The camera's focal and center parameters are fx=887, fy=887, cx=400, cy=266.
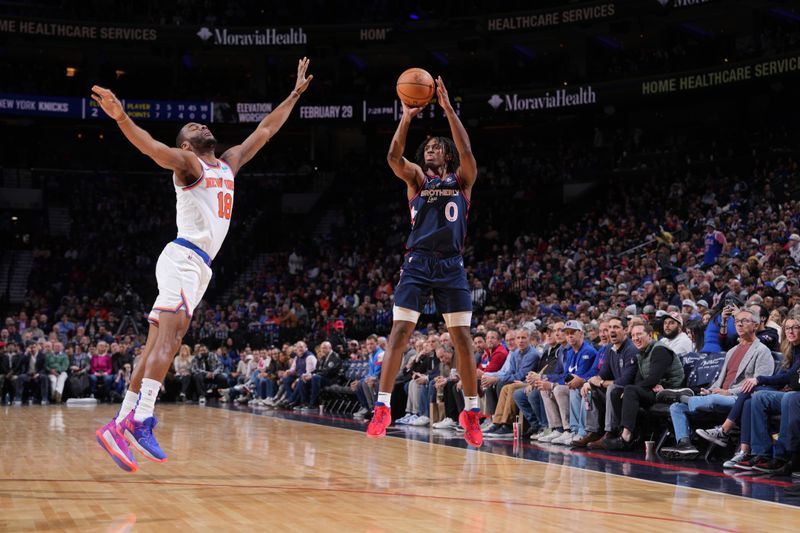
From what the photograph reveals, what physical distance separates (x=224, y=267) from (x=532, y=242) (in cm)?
1018

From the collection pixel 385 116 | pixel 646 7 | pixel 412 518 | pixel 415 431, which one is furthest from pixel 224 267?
pixel 412 518

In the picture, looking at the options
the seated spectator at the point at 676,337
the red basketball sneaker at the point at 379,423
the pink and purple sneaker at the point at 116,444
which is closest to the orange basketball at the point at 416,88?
the red basketball sneaker at the point at 379,423

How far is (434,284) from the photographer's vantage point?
657 cm

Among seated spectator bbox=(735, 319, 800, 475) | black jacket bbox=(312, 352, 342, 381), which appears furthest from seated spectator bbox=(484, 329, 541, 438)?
black jacket bbox=(312, 352, 342, 381)

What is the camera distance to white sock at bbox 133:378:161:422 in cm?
575

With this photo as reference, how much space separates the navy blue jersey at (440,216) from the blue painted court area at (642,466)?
7.60ft

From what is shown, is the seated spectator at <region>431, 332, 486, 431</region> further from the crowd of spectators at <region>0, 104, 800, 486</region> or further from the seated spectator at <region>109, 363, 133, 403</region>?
the seated spectator at <region>109, 363, 133, 403</region>

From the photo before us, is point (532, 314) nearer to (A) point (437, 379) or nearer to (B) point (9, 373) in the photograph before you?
(A) point (437, 379)

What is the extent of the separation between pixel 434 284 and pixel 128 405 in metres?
2.31

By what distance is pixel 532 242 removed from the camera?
2348cm

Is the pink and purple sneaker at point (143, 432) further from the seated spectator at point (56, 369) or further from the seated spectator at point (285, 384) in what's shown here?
the seated spectator at point (56, 369)

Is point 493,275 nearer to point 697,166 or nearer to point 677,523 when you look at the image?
point 697,166

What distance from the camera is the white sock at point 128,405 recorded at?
5770 mm

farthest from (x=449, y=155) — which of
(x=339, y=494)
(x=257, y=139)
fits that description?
(x=339, y=494)
